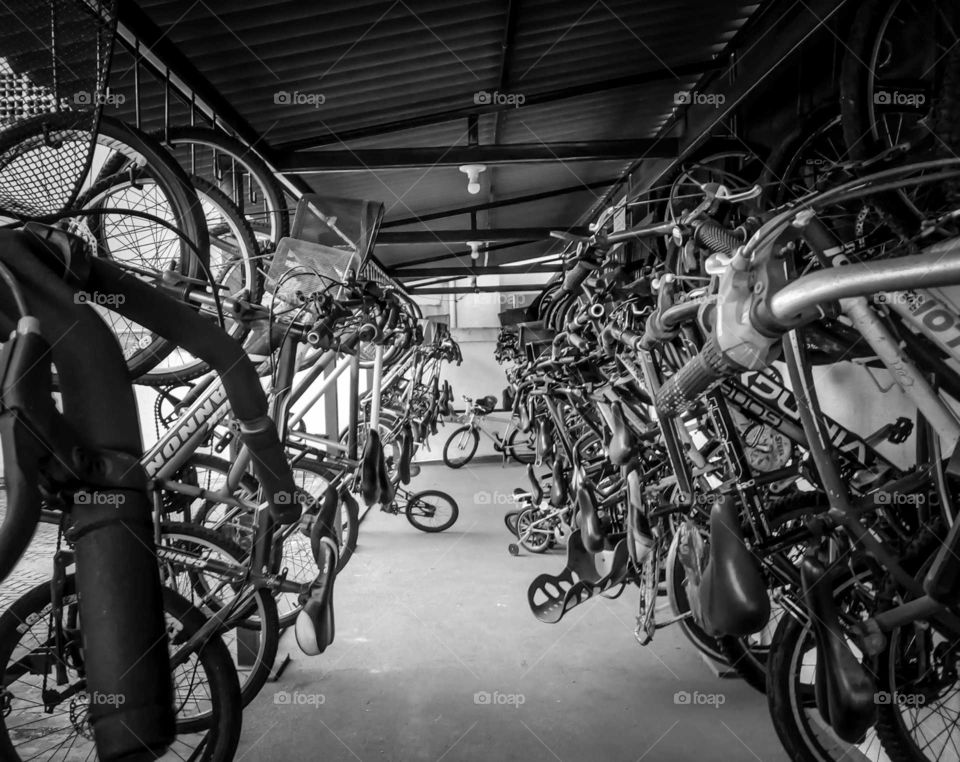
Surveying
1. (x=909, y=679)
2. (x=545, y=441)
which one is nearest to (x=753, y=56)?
(x=545, y=441)

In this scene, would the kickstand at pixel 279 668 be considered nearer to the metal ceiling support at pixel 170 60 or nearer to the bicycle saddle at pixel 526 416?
the metal ceiling support at pixel 170 60

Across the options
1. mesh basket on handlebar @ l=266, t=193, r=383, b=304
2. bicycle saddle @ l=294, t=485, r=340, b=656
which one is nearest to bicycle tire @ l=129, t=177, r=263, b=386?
mesh basket on handlebar @ l=266, t=193, r=383, b=304

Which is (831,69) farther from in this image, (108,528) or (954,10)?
(108,528)

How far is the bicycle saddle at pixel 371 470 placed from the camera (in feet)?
8.35

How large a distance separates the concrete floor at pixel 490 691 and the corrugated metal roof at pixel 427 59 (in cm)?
250

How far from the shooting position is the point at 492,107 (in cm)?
342

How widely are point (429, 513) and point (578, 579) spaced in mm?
2525

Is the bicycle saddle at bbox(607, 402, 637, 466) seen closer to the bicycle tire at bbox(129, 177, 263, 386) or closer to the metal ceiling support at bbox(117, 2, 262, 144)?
the bicycle tire at bbox(129, 177, 263, 386)

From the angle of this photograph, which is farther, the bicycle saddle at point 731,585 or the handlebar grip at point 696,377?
the bicycle saddle at point 731,585

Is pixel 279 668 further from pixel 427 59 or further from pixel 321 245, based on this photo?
pixel 427 59

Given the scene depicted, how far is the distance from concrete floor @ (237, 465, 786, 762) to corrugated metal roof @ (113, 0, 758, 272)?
2.50 metres

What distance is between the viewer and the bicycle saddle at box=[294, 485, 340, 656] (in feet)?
5.92

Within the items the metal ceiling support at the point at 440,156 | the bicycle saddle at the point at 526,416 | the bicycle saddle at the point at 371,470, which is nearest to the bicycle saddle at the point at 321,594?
the bicycle saddle at the point at 371,470

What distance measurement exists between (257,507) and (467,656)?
115 cm
